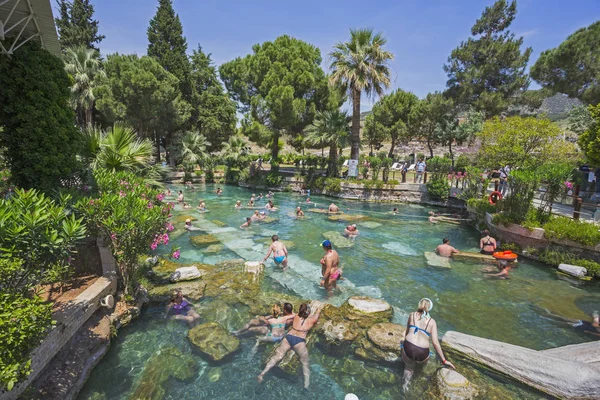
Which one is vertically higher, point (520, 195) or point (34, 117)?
point (34, 117)

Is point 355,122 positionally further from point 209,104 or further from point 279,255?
point 209,104

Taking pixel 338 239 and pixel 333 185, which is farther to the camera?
pixel 333 185

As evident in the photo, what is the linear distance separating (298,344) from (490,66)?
36789 millimetres

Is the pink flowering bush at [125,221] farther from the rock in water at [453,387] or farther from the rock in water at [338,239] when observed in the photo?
the rock in water at [338,239]

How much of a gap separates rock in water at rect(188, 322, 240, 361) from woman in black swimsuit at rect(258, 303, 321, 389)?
37.1 inches

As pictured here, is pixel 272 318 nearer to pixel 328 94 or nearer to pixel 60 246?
pixel 60 246

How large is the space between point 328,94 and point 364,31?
7209 millimetres

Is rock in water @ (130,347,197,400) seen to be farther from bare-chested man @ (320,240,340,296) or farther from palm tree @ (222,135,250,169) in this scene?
palm tree @ (222,135,250,169)

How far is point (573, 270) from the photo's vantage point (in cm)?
992

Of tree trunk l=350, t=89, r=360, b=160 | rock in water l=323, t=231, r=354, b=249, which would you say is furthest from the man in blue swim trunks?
A: tree trunk l=350, t=89, r=360, b=160

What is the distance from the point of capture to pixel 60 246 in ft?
14.2

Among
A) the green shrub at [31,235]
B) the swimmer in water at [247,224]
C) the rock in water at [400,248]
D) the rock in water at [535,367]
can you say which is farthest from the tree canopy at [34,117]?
the rock in water at [400,248]

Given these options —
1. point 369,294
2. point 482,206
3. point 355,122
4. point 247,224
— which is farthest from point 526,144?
point 247,224

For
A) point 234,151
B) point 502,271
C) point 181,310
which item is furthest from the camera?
point 234,151
